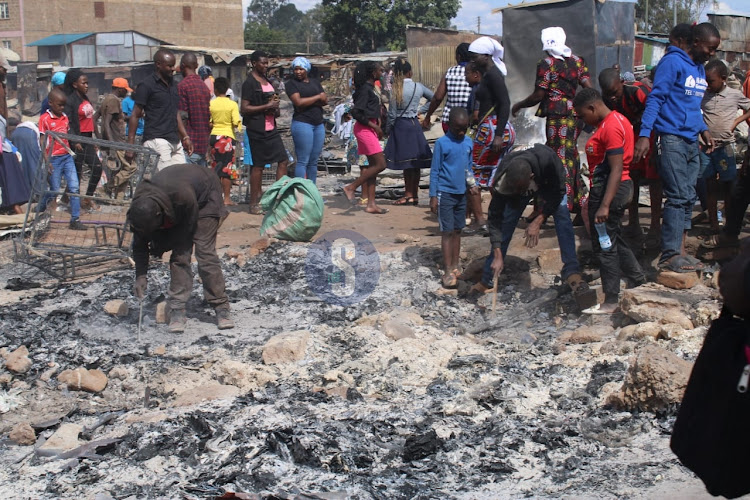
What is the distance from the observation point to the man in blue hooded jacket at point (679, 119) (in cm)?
575

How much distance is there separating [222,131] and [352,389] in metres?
5.73

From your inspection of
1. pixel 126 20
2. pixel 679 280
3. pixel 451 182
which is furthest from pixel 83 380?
pixel 126 20

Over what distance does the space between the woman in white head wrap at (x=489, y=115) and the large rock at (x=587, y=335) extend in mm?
2245

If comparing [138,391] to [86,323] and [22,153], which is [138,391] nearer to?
[86,323]

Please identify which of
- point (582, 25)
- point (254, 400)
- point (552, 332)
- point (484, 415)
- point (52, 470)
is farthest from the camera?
point (582, 25)

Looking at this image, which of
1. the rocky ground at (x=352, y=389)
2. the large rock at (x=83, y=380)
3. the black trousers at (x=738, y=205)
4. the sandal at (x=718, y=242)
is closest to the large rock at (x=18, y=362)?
the rocky ground at (x=352, y=389)

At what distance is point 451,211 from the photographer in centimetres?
673

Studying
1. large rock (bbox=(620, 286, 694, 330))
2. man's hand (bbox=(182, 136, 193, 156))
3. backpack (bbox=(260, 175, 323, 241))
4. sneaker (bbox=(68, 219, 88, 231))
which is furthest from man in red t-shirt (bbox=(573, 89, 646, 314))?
sneaker (bbox=(68, 219, 88, 231))

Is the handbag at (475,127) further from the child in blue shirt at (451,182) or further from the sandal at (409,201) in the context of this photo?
the sandal at (409,201)

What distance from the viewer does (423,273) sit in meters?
7.19

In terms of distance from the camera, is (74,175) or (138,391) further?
(74,175)

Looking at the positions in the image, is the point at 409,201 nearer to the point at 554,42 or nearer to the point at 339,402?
the point at 554,42

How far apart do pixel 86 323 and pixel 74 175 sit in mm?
2894

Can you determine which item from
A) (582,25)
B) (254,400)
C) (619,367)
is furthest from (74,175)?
(582,25)
